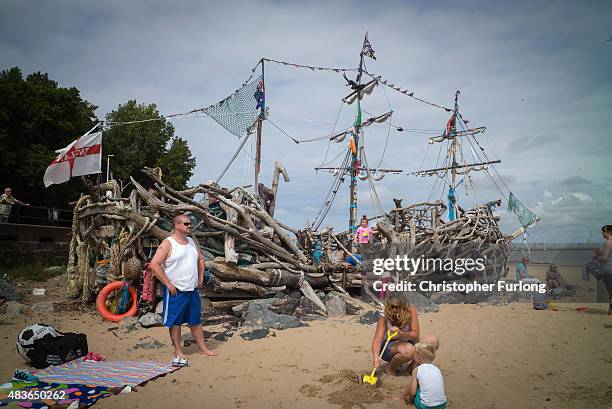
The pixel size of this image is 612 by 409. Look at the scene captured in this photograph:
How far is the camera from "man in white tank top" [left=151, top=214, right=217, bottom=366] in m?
4.86

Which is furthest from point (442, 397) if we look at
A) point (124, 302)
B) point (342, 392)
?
point (124, 302)

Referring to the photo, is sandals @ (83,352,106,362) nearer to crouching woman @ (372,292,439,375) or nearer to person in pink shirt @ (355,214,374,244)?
crouching woman @ (372,292,439,375)

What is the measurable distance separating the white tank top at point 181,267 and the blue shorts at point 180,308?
0.38 feet

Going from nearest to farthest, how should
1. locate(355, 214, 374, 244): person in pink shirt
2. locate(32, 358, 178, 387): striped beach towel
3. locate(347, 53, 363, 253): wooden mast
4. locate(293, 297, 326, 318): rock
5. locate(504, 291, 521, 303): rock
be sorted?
locate(32, 358, 178, 387): striped beach towel < locate(293, 297, 326, 318): rock < locate(504, 291, 521, 303): rock < locate(355, 214, 374, 244): person in pink shirt < locate(347, 53, 363, 253): wooden mast

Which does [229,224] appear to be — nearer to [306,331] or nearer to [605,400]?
[306,331]

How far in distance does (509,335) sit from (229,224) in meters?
5.56

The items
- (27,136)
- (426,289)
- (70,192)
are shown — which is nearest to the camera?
(426,289)

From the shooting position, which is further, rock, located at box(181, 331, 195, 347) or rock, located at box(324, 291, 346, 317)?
rock, located at box(324, 291, 346, 317)

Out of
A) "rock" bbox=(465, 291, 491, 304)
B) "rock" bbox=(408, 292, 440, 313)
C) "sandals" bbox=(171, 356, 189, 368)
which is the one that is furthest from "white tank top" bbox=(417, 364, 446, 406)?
"rock" bbox=(465, 291, 491, 304)

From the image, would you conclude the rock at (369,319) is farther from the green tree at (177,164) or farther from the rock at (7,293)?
the green tree at (177,164)

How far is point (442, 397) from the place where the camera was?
3.35 m

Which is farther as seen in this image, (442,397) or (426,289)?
(426,289)

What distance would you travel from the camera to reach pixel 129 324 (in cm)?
675

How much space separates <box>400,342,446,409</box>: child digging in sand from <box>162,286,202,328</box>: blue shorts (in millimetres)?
2881
